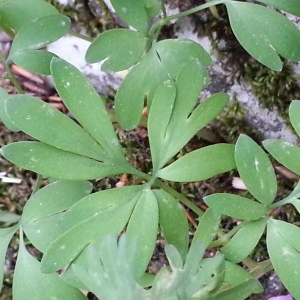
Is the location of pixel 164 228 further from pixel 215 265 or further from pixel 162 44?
pixel 162 44

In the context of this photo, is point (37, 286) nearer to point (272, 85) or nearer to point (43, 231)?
point (43, 231)

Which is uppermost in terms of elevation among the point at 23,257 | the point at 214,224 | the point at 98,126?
the point at 98,126

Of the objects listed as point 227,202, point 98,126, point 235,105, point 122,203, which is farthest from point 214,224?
point 235,105

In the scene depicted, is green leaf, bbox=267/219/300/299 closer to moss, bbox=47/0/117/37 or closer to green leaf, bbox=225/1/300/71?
green leaf, bbox=225/1/300/71

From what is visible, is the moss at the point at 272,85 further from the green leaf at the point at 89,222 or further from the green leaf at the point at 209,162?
the green leaf at the point at 89,222

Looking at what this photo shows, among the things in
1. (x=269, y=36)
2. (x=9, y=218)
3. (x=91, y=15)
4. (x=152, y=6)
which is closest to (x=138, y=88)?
(x=152, y=6)

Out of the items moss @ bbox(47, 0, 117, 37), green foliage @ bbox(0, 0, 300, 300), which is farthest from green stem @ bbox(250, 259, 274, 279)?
moss @ bbox(47, 0, 117, 37)
